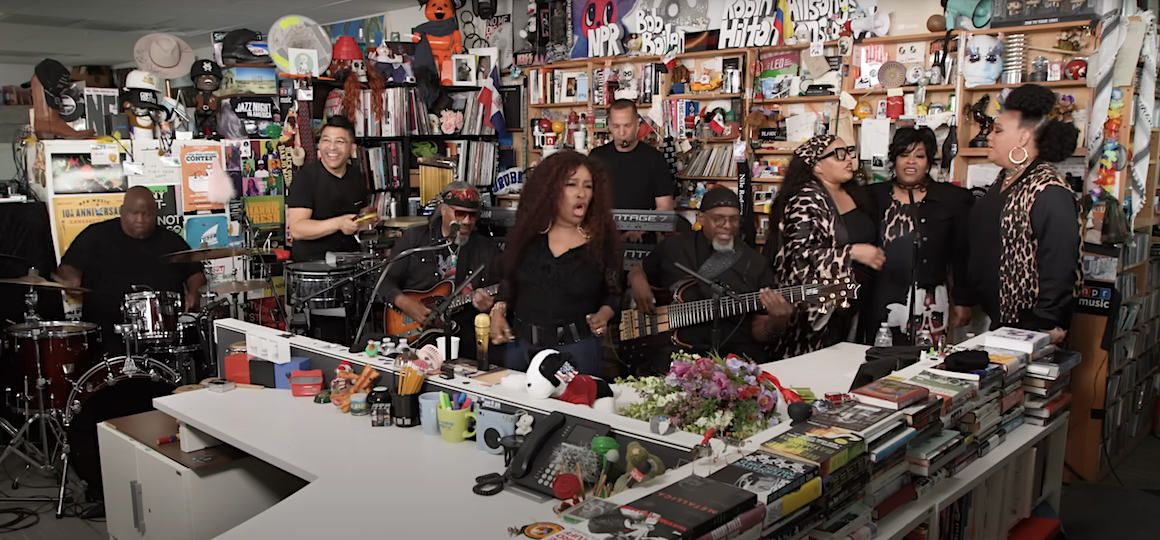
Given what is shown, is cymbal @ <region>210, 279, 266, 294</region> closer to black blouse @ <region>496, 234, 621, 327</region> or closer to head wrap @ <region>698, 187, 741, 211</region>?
black blouse @ <region>496, 234, 621, 327</region>

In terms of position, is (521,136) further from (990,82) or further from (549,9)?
(990,82)

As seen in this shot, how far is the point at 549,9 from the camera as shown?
709 centimetres

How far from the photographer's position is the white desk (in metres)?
2.00

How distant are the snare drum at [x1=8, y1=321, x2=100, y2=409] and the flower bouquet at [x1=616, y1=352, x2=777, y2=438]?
10.3 feet

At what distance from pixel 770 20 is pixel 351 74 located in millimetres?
2956

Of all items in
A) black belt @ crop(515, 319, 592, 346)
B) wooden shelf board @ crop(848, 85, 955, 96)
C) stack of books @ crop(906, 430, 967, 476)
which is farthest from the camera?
wooden shelf board @ crop(848, 85, 955, 96)

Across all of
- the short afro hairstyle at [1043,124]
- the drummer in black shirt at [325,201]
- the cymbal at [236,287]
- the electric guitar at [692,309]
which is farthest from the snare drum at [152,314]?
the short afro hairstyle at [1043,124]

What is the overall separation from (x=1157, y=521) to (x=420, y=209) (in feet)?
16.5

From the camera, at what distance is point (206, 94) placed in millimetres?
6035

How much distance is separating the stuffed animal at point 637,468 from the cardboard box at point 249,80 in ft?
15.4

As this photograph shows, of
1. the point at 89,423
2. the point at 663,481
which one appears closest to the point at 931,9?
the point at 663,481

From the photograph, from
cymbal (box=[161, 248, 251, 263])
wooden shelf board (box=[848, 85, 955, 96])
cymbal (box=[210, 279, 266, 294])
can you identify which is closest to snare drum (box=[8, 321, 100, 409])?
cymbal (box=[161, 248, 251, 263])

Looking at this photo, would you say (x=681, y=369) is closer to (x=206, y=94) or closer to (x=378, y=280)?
(x=378, y=280)

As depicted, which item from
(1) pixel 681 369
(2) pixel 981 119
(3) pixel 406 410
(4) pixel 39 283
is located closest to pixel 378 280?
(3) pixel 406 410
